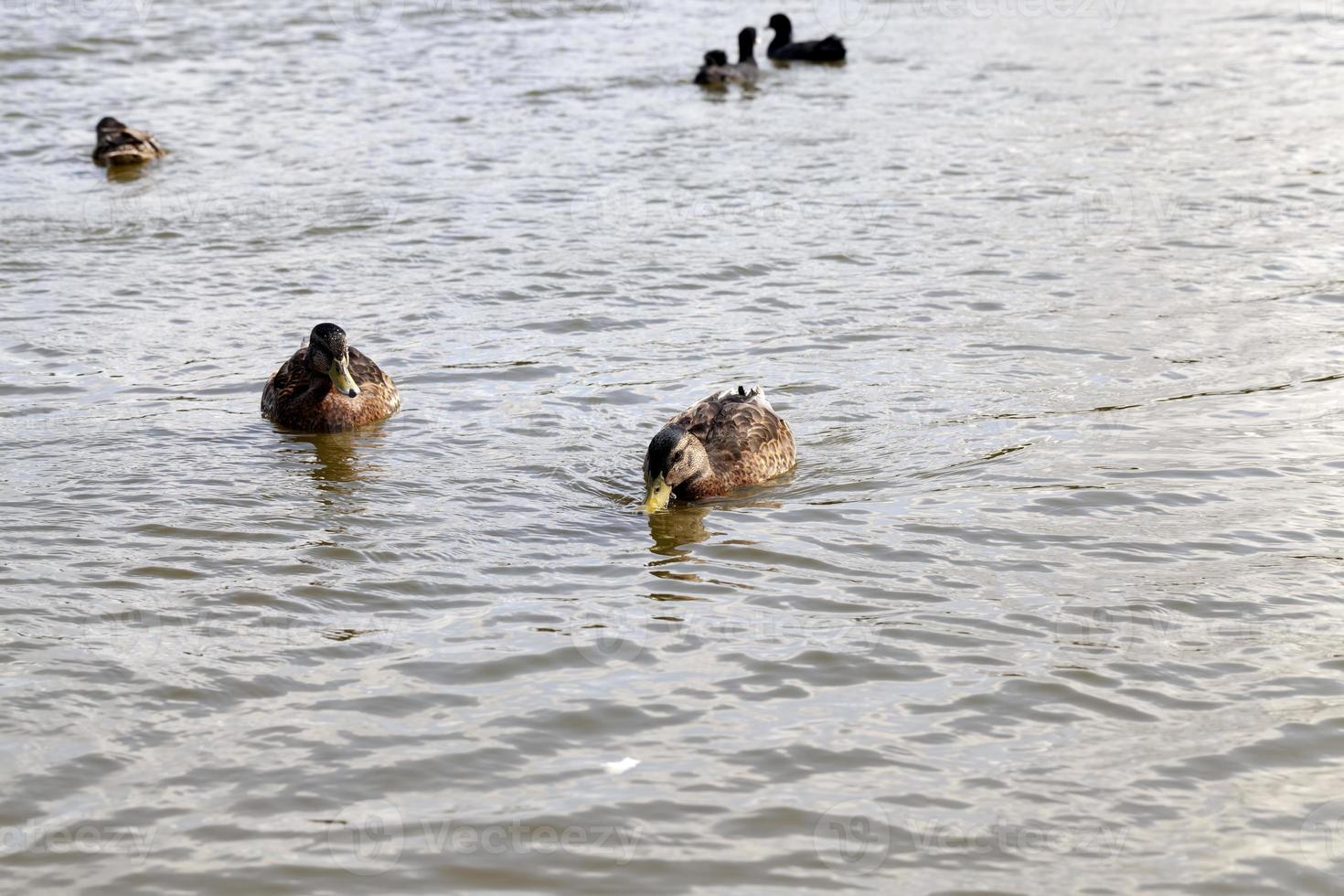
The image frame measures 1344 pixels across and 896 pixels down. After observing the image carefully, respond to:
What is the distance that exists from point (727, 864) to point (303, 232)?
10.3 m

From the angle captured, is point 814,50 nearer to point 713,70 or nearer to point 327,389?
point 713,70

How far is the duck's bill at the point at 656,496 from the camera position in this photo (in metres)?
8.38

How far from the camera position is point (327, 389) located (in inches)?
391

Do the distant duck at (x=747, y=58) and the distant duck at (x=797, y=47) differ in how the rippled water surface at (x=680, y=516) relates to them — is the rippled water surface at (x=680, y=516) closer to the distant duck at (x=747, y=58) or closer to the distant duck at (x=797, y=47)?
the distant duck at (x=747, y=58)

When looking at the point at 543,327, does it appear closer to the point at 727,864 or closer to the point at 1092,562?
the point at 1092,562

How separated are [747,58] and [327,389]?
14535 mm

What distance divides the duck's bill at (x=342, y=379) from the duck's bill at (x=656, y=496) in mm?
2248

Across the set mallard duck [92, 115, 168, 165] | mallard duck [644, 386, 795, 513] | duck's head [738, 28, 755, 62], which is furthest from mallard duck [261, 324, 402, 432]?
duck's head [738, 28, 755, 62]

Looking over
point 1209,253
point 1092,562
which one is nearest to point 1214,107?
point 1209,253

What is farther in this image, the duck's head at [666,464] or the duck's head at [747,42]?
the duck's head at [747,42]

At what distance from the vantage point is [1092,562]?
301 inches

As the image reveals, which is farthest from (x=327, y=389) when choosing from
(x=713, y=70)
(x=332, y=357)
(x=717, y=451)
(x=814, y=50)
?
(x=814, y=50)

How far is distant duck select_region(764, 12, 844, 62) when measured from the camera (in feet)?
76.1

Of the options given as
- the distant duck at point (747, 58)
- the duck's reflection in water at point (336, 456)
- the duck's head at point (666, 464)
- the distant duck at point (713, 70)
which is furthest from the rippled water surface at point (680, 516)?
the distant duck at point (747, 58)
